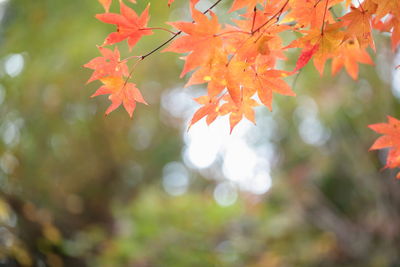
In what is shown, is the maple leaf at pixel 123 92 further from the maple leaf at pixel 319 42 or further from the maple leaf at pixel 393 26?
the maple leaf at pixel 393 26

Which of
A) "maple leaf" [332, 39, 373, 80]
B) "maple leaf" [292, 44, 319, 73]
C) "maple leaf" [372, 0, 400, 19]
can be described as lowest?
"maple leaf" [292, 44, 319, 73]

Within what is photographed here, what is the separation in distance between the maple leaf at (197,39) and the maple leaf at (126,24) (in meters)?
0.10

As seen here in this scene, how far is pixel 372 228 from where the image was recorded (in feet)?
9.62

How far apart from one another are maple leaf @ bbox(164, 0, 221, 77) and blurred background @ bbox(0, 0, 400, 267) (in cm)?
91

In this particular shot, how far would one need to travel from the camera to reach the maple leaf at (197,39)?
21.2 inches

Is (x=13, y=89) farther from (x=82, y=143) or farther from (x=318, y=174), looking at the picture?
(x=318, y=174)

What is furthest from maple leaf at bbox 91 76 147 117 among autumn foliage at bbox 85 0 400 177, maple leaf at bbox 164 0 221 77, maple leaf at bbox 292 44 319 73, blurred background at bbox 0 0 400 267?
blurred background at bbox 0 0 400 267

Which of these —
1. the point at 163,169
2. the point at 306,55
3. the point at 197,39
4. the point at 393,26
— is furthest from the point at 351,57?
the point at 163,169

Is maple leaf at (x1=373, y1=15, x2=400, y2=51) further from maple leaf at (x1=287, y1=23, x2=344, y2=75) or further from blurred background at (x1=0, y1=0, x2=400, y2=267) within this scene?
blurred background at (x1=0, y1=0, x2=400, y2=267)

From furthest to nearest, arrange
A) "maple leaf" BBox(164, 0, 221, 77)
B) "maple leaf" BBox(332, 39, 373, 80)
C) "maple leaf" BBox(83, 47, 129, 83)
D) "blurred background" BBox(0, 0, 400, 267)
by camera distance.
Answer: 1. "blurred background" BBox(0, 0, 400, 267)
2. "maple leaf" BBox(332, 39, 373, 80)
3. "maple leaf" BBox(83, 47, 129, 83)
4. "maple leaf" BBox(164, 0, 221, 77)

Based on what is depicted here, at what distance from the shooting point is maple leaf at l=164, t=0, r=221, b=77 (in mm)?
539

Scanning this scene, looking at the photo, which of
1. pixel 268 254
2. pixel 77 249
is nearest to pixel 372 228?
pixel 268 254

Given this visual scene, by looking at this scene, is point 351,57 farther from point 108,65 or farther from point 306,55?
point 108,65

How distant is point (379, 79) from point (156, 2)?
1862mm
